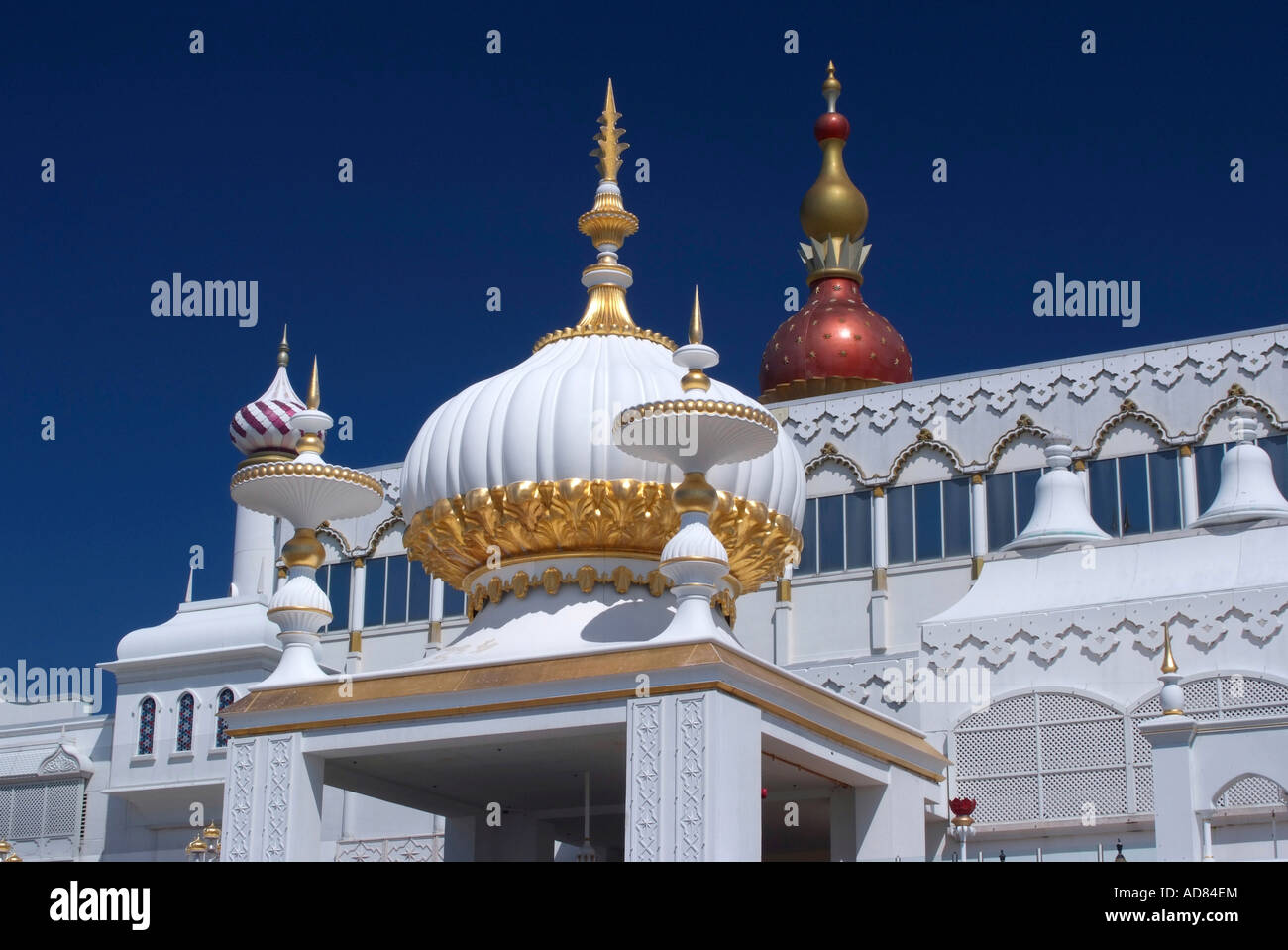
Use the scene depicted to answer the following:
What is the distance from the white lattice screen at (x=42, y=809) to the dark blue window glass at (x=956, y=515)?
19.5 m

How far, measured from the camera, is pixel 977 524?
40250 mm

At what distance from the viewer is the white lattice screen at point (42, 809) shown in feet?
141

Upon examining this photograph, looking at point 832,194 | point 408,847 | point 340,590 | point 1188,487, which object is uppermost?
point 832,194

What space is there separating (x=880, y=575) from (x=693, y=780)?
2279 cm

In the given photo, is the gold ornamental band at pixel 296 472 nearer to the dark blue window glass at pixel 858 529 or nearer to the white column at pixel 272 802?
the white column at pixel 272 802

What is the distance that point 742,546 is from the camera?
74.0ft

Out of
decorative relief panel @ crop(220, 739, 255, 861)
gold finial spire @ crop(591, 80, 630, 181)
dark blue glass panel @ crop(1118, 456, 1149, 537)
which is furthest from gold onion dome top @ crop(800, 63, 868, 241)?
decorative relief panel @ crop(220, 739, 255, 861)

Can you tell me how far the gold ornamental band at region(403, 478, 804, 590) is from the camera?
21.5m

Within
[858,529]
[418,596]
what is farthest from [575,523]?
[418,596]

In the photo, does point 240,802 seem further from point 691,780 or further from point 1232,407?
point 1232,407

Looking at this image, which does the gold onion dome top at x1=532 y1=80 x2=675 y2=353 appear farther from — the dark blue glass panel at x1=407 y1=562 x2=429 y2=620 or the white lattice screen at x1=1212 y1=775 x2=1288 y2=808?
the dark blue glass panel at x1=407 y1=562 x2=429 y2=620
